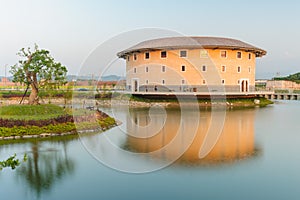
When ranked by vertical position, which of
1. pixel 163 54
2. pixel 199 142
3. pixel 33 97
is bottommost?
pixel 199 142

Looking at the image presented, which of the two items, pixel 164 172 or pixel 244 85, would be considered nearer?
pixel 164 172

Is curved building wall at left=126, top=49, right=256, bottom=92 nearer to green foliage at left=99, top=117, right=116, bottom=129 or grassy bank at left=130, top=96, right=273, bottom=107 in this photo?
grassy bank at left=130, top=96, right=273, bottom=107

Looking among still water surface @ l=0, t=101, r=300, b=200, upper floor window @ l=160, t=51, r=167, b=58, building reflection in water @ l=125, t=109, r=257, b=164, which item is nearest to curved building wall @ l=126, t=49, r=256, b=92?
upper floor window @ l=160, t=51, r=167, b=58

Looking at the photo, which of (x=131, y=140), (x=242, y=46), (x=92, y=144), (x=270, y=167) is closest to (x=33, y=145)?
(x=92, y=144)

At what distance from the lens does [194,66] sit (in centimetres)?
2694

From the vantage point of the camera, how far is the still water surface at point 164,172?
594 cm

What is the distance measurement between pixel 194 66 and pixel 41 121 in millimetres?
17644

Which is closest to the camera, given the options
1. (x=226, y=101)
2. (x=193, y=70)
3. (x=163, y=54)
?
(x=226, y=101)

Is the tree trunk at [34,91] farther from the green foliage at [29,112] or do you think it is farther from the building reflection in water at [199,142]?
the building reflection in water at [199,142]

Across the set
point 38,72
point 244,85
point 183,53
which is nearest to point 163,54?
point 183,53

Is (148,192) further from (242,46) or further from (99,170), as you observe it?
(242,46)

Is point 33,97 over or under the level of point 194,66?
under

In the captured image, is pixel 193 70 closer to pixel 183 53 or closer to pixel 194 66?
pixel 194 66

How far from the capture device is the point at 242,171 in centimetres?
718
